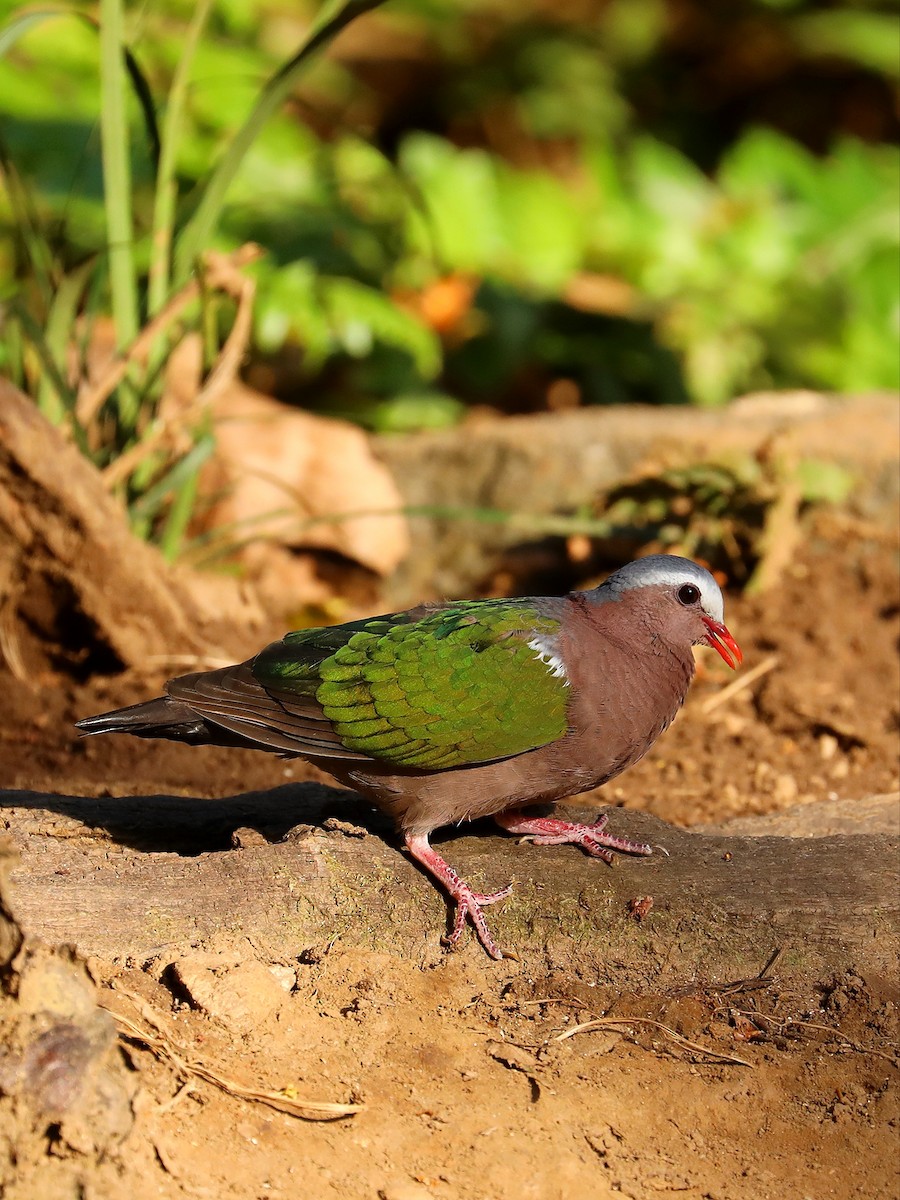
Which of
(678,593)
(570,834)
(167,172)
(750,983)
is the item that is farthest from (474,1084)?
(167,172)

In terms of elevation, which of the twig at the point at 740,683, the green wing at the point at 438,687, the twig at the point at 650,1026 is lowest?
the twig at the point at 740,683

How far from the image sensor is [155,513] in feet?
16.7

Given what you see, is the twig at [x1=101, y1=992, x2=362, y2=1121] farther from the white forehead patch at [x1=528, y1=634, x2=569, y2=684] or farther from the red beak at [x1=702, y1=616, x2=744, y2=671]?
the red beak at [x1=702, y1=616, x2=744, y2=671]

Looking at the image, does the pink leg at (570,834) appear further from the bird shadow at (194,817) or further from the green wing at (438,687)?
the green wing at (438,687)

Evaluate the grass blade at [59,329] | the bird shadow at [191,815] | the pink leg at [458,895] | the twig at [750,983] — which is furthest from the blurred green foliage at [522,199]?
the twig at [750,983]

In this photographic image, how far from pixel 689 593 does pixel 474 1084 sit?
144 cm

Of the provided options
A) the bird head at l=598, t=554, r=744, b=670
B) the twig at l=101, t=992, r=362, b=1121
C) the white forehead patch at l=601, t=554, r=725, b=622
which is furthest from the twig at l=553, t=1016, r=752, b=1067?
the white forehead patch at l=601, t=554, r=725, b=622

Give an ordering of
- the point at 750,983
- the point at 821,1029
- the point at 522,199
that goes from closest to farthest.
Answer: the point at 821,1029, the point at 750,983, the point at 522,199

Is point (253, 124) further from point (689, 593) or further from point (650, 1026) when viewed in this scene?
point (650, 1026)

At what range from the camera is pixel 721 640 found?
3566mm

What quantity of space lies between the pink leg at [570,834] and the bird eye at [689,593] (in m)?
0.62

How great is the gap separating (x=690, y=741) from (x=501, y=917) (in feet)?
6.34

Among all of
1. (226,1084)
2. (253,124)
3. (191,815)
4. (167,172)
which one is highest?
(253,124)

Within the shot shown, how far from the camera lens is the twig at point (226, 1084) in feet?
8.13
